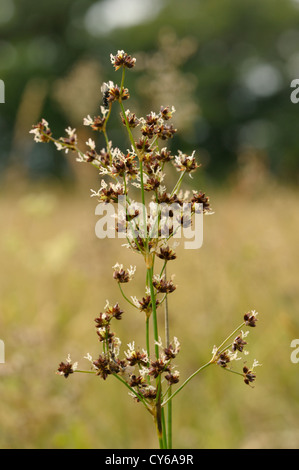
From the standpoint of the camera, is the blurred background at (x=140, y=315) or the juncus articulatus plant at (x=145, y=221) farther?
the blurred background at (x=140, y=315)

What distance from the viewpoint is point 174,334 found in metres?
3.22

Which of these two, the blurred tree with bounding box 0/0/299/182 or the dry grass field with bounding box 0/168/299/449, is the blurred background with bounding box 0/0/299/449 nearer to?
the dry grass field with bounding box 0/168/299/449

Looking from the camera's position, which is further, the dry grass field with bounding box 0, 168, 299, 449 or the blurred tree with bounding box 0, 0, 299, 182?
the blurred tree with bounding box 0, 0, 299, 182

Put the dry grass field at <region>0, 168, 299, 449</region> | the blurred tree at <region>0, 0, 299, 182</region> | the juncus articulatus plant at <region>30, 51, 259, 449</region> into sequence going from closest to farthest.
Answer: the juncus articulatus plant at <region>30, 51, 259, 449</region> → the dry grass field at <region>0, 168, 299, 449</region> → the blurred tree at <region>0, 0, 299, 182</region>

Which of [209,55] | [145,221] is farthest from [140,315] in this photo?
[209,55]

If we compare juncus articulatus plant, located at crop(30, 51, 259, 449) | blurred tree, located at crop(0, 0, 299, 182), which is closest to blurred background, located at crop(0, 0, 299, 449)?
juncus articulatus plant, located at crop(30, 51, 259, 449)

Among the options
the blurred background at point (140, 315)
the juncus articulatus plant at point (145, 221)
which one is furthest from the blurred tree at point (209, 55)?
the juncus articulatus plant at point (145, 221)

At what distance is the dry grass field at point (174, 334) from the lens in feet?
7.06

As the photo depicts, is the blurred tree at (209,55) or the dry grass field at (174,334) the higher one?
the blurred tree at (209,55)

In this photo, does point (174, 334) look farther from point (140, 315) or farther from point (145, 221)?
point (145, 221)

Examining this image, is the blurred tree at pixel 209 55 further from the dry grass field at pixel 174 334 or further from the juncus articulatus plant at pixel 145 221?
the juncus articulatus plant at pixel 145 221

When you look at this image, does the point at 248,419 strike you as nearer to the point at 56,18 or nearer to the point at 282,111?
the point at 282,111

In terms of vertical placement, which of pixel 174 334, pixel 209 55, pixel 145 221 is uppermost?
pixel 209 55

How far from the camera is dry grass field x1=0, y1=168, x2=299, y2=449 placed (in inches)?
84.7
